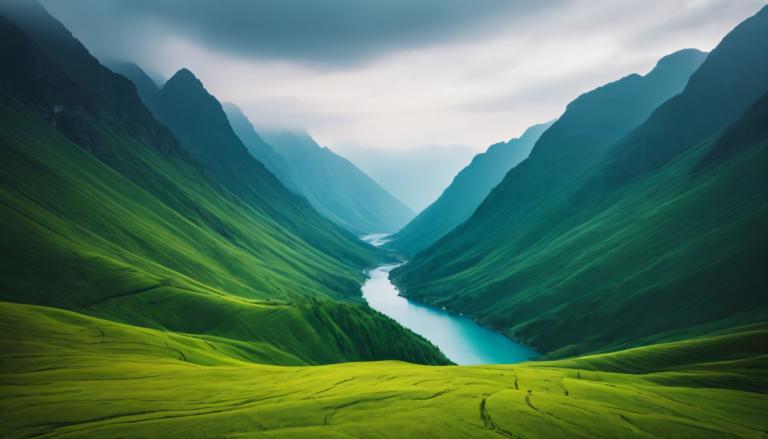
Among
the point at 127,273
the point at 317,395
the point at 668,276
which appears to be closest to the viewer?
the point at 317,395

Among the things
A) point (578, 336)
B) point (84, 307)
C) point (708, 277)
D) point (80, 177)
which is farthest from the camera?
point (80, 177)

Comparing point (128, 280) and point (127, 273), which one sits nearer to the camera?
point (128, 280)

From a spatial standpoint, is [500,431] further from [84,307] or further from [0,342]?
[84,307]

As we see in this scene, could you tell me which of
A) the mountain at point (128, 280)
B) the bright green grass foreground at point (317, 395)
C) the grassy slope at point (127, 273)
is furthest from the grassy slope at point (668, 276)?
the bright green grass foreground at point (317, 395)

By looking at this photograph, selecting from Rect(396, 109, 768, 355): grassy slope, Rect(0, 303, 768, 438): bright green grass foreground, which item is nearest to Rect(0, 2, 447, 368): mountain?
Rect(0, 303, 768, 438): bright green grass foreground

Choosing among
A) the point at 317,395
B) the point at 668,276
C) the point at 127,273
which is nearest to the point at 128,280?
the point at 127,273

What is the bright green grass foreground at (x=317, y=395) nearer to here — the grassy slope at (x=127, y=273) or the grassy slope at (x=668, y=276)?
the grassy slope at (x=127, y=273)

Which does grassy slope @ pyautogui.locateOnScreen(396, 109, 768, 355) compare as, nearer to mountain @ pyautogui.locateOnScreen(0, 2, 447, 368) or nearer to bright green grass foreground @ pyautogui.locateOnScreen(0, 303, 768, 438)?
mountain @ pyautogui.locateOnScreen(0, 2, 447, 368)

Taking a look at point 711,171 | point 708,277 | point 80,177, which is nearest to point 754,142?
point 711,171

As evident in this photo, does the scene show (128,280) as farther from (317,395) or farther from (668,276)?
(668,276)
